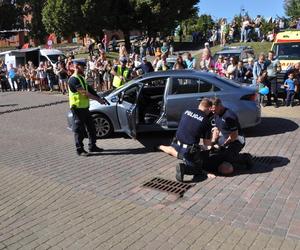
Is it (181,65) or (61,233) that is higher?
(181,65)

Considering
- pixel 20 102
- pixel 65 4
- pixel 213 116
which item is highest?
pixel 65 4

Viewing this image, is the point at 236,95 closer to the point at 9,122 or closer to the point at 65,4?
the point at 9,122

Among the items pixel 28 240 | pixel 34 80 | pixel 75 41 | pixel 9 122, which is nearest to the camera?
pixel 28 240

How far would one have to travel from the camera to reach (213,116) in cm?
769

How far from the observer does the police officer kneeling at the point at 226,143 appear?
7.25 m

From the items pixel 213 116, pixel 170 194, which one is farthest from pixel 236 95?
pixel 170 194

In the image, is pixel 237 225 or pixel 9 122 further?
pixel 9 122

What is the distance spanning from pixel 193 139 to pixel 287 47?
10100mm

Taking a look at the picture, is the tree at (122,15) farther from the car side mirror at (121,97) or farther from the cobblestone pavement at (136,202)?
the cobblestone pavement at (136,202)

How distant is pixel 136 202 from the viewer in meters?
6.29

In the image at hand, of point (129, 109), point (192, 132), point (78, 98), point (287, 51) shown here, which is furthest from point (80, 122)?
point (287, 51)

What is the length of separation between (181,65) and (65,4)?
23.9 m

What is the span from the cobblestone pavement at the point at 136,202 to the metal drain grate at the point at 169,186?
14cm

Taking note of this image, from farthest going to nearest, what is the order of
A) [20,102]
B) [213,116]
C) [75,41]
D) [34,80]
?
[75,41]
[34,80]
[20,102]
[213,116]
